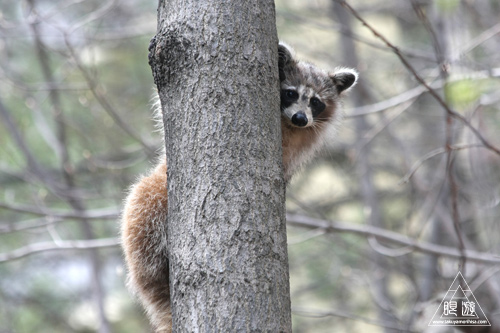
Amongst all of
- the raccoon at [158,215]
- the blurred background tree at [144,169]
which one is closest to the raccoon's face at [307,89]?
the raccoon at [158,215]

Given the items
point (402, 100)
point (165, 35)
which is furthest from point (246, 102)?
point (402, 100)

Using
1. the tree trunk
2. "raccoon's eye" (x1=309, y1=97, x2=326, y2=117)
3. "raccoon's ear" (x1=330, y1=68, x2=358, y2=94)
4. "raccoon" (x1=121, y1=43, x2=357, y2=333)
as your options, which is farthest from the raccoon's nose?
the tree trunk

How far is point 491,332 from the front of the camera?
550 cm

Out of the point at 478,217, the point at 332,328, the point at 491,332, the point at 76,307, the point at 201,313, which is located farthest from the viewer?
the point at 332,328

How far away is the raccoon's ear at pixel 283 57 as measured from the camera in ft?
16.1

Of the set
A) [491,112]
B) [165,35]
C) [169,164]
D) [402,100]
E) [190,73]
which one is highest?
[491,112]

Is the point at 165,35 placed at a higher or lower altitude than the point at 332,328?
higher

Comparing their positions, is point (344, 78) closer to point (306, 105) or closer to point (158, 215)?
point (306, 105)

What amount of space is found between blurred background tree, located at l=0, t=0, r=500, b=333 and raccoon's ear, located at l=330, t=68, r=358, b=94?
3.91ft

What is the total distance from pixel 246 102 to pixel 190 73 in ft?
1.02

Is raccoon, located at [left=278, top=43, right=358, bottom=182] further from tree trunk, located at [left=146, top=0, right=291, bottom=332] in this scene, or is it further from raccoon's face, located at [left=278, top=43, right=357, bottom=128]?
tree trunk, located at [left=146, top=0, right=291, bottom=332]

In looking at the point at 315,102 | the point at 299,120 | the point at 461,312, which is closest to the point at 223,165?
the point at 299,120

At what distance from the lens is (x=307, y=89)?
16.8 feet

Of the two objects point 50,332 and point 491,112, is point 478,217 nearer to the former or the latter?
point 491,112
